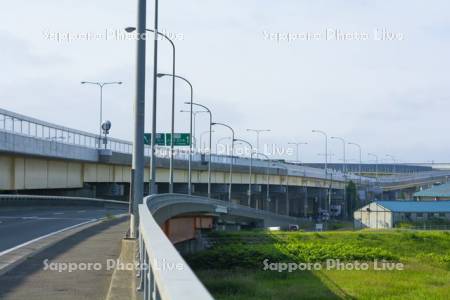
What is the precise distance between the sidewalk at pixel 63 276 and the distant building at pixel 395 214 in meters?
74.0

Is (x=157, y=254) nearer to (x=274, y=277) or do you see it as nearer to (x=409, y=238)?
(x=274, y=277)

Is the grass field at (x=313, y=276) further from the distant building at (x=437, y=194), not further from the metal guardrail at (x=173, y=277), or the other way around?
the distant building at (x=437, y=194)

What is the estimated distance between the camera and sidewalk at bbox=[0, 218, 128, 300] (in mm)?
10188

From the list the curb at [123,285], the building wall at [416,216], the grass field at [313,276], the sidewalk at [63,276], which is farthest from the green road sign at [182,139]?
the building wall at [416,216]

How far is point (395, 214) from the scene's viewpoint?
290ft

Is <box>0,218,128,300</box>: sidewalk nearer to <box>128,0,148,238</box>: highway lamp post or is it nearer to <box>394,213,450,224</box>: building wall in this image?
<box>128,0,148,238</box>: highway lamp post

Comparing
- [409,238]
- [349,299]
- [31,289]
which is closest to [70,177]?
[409,238]

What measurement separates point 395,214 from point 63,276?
8021cm

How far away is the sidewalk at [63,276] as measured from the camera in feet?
33.4

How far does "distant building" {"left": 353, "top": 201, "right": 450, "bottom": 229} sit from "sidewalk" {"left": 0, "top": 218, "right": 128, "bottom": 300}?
73981mm

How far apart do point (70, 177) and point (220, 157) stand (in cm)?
3110

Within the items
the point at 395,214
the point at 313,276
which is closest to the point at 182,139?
the point at 313,276

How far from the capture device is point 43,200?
4638cm

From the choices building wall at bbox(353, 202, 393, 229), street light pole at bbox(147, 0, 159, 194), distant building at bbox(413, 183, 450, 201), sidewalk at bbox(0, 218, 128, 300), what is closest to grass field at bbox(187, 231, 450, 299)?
street light pole at bbox(147, 0, 159, 194)
